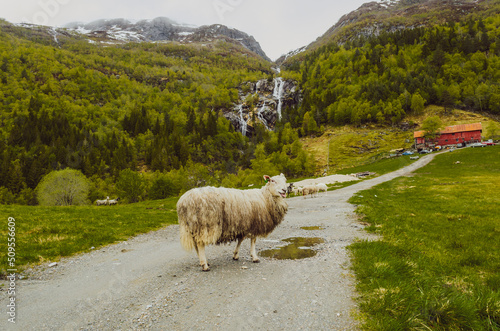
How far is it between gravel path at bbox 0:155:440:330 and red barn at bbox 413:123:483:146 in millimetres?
117454

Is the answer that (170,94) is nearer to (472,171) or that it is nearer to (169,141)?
(169,141)

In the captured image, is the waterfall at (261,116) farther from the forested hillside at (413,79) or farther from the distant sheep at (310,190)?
the distant sheep at (310,190)

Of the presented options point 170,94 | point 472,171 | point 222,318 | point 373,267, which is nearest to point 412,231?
point 373,267

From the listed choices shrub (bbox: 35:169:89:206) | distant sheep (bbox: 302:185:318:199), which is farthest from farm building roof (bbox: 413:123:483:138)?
shrub (bbox: 35:169:89:206)

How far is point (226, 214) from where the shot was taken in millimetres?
Result: 8156

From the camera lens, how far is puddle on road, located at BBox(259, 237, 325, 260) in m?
8.70

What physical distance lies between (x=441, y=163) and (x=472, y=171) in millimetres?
13066

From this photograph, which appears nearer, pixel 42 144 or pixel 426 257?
pixel 426 257

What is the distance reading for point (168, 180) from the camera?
66.6m

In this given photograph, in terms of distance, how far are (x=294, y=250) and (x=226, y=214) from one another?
3397 millimetres

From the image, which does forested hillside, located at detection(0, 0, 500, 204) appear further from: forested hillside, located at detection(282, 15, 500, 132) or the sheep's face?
the sheep's face

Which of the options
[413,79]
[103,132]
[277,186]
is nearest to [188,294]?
[277,186]

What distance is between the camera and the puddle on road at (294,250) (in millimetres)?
8695

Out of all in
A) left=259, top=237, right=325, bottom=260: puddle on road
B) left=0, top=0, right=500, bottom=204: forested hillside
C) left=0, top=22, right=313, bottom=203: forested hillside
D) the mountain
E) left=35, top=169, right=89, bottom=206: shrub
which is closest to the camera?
left=259, top=237, right=325, bottom=260: puddle on road
